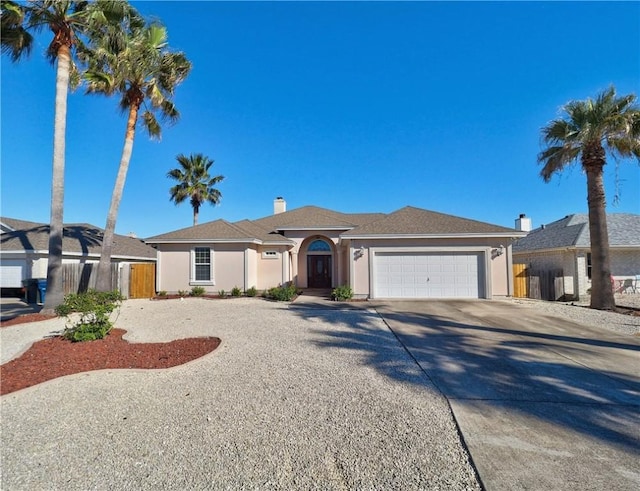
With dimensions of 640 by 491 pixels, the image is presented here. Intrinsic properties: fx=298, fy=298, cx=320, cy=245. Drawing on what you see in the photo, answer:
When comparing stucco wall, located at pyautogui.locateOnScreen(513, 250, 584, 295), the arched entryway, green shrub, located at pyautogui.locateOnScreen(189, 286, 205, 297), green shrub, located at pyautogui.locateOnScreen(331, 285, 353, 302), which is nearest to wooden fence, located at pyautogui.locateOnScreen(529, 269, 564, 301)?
stucco wall, located at pyautogui.locateOnScreen(513, 250, 584, 295)

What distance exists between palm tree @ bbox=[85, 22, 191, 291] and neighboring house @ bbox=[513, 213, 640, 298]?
1954 cm

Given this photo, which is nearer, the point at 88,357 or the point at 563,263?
the point at 88,357

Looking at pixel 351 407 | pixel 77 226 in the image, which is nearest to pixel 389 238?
pixel 351 407

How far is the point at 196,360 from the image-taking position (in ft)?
17.6

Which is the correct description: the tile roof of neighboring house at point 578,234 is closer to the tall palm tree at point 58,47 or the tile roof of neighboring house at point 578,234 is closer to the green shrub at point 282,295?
the green shrub at point 282,295

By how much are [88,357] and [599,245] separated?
1580cm

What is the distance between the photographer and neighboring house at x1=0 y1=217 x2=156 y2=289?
14.7 m

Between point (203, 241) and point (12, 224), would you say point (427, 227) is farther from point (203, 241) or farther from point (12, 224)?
point (12, 224)

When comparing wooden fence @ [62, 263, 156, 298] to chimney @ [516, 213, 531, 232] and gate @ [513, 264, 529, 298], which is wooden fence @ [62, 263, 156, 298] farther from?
chimney @ [516, 213, 531, 232]

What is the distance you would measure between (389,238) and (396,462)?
11050 mm

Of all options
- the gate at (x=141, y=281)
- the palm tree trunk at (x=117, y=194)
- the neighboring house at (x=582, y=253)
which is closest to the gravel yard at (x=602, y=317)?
the neighboring house at (x=582, y=253)

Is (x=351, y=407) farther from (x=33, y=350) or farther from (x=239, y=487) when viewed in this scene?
(x=33, y=350)

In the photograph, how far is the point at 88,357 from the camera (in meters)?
5.52

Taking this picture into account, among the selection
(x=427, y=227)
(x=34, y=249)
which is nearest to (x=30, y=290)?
(x=34, y=249)
